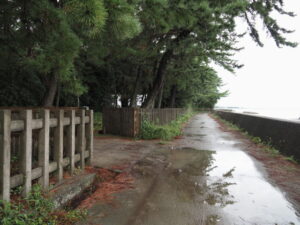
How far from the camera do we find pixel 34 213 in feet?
8.14

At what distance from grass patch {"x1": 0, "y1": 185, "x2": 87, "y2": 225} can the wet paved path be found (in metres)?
0.29

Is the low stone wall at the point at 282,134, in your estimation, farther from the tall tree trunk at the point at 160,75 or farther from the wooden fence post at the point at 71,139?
the wooden fence post at the point at 71,139

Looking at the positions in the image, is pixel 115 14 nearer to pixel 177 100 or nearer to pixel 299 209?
pixel 299 209

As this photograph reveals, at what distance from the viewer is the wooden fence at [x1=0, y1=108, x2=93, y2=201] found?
250cm

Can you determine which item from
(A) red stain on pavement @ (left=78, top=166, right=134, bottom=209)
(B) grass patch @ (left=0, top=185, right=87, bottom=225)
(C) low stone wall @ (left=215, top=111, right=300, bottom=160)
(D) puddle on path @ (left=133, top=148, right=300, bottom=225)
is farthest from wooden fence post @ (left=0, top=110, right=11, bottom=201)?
(C) low stone wall @ (left=215, top=111, right=300, bottom=160)

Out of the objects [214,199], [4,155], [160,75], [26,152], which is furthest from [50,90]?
[160,75]

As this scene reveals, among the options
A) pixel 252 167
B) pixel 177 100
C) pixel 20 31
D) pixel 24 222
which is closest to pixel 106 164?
pixel 24 222

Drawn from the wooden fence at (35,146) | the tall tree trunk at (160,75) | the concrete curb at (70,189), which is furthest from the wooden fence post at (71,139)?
the tall tree trunk at (160,75)

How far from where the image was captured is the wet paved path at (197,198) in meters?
2.73

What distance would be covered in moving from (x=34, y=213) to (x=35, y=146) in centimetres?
175

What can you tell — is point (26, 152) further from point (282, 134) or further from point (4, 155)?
point (282, 134)

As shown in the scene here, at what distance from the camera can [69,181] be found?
3553 mm

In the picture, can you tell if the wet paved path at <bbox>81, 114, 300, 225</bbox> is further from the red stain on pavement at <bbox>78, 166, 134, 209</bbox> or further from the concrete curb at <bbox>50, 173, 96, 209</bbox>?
the concrete curb at <bbox>50, 173, 96, 209</bbox>

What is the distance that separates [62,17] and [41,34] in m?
1.03
